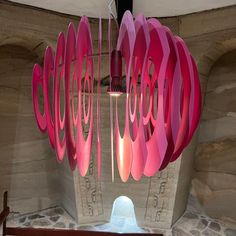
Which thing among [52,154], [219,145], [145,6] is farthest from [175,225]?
[145,6]

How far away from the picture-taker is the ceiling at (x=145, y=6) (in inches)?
76.4

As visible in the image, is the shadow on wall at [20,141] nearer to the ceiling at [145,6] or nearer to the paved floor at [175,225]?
the paved floor at [175,225]

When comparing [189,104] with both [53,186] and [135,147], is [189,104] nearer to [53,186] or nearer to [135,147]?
[135,147]

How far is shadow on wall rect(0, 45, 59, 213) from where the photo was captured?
235 centimetres

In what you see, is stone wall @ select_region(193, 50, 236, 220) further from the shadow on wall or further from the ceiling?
the shadow on wall

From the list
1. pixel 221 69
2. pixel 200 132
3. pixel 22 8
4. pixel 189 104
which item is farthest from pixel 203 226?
pixel 22 8

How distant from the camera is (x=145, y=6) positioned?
1.97 metres

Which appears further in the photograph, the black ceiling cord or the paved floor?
the paved floor

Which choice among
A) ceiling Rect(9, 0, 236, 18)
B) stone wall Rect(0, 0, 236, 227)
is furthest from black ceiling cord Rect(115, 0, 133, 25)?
stone wall Rect(0, 0, 236, 227)

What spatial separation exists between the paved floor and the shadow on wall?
0.11 meters

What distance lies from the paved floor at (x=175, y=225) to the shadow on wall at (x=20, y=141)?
0.11m

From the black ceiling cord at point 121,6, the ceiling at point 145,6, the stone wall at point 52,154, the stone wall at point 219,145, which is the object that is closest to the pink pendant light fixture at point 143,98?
the black ceiling cord at point 121,6

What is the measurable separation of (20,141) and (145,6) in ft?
4.93

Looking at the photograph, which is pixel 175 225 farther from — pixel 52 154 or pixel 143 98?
pixel 143 98
